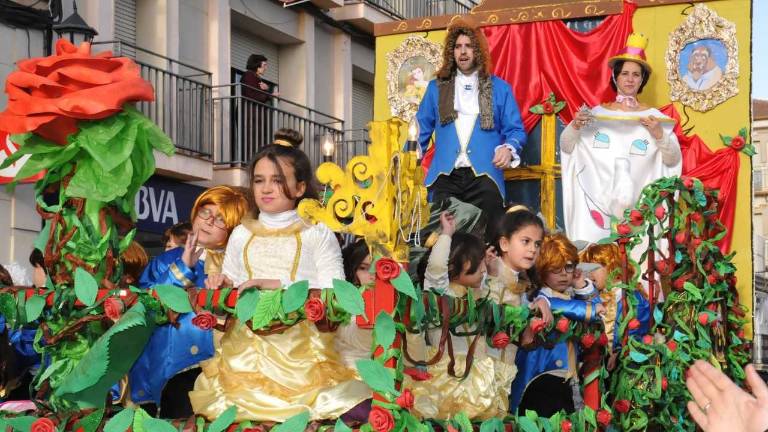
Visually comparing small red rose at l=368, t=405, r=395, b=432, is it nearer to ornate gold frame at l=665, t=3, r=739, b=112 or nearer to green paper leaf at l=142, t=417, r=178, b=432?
green paper leaf at l=142, t=417, r=178, b=432

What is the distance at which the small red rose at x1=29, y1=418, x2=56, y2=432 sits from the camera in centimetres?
387

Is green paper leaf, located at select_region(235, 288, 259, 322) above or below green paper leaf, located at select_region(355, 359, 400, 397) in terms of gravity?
above

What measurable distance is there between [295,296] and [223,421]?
1.43 feet

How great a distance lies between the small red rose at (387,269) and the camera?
3.45m

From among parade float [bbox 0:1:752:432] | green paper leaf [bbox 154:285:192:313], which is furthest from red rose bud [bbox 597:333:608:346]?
green paper leaf [bbox 154:285:192:313]

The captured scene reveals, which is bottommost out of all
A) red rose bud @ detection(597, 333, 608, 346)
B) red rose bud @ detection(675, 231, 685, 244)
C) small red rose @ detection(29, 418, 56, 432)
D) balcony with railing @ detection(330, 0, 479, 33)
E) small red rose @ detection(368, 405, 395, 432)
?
small red rose @ detection(29, 418, 56, 432)

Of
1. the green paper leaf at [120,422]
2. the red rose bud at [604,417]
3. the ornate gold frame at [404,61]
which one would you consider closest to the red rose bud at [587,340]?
the red rose bud at [604,417]

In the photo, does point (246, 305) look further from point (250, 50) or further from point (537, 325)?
point (250, 50)

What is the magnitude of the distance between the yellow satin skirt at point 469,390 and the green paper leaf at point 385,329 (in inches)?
31.8

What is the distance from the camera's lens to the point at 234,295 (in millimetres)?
3801

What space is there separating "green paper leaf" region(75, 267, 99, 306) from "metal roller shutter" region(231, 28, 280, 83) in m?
12.6

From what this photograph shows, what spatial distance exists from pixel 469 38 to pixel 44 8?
634 centimetres

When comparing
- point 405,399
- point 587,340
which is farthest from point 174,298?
point 587,340

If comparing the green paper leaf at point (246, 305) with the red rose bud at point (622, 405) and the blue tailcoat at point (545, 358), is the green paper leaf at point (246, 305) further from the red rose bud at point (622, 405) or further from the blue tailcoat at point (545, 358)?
the red rose bud at point (622, 405)
